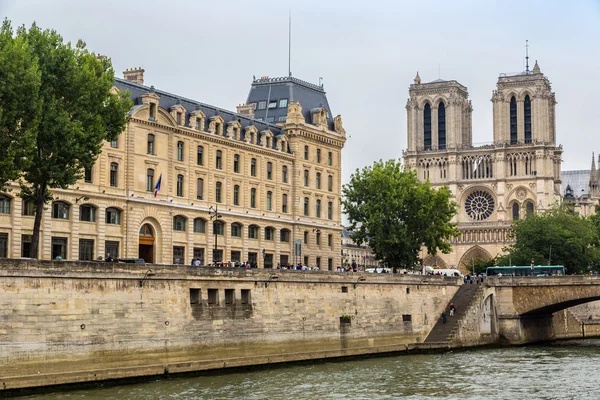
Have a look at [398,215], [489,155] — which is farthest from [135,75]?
[489,155]

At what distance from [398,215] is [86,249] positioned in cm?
3195

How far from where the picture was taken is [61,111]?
2277 inches

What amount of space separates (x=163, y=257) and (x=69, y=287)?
2762 cm

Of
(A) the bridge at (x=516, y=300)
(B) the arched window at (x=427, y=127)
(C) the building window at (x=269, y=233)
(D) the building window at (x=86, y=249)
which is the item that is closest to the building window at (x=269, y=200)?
(C) the building window at (x=269, y=233)

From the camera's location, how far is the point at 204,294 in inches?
2469

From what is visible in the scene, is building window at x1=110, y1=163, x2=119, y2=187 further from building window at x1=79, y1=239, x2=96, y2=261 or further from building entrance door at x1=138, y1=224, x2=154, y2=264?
building window at x1=79, y1=239, x2=96, y2=261

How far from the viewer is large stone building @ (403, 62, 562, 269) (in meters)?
178

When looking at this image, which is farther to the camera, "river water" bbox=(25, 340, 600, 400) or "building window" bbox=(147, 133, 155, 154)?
"building window" bbox=(147, 133, 155, 154)

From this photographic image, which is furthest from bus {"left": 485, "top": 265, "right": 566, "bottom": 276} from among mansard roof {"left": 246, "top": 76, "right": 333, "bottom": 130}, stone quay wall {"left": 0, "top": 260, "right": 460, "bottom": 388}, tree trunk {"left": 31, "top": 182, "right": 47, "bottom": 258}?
tree trunk {"left": 31, "top": 182, "right": 47, "bottom": 258}

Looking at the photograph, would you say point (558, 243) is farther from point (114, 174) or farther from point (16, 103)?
point (16, 103)

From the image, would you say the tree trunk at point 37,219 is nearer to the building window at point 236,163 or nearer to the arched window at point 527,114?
the building window at point 236,163

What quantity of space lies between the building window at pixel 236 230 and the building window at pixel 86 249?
16045mm

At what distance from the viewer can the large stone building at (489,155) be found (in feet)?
583

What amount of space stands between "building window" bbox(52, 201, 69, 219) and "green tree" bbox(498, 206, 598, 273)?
64399mm
